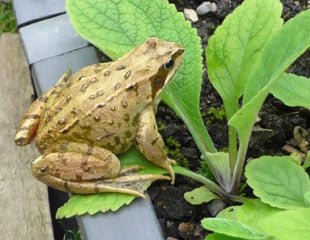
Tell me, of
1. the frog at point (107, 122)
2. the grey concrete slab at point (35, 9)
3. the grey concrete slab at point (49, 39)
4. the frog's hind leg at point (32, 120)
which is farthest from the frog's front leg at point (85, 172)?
the grey concrete slab at point (35, 9)

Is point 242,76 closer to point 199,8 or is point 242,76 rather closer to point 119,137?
point 119,137

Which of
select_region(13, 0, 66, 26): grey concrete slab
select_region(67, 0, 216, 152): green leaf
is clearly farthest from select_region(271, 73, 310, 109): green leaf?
select_region(13, 0, 66, 26): grey concrete slab

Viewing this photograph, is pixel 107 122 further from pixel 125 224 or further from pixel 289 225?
pixel 289 225

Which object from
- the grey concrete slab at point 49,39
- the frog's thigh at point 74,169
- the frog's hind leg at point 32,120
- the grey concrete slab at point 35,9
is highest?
the grey concrete slab at point 35,9

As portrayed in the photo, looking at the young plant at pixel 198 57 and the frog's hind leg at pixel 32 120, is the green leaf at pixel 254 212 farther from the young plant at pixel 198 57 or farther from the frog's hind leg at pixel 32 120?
the frog's hind leg at pixel 32 120

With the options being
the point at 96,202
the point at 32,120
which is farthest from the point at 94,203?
the point at 32,120

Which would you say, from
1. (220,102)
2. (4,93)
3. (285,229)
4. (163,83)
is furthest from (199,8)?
(285,229)
